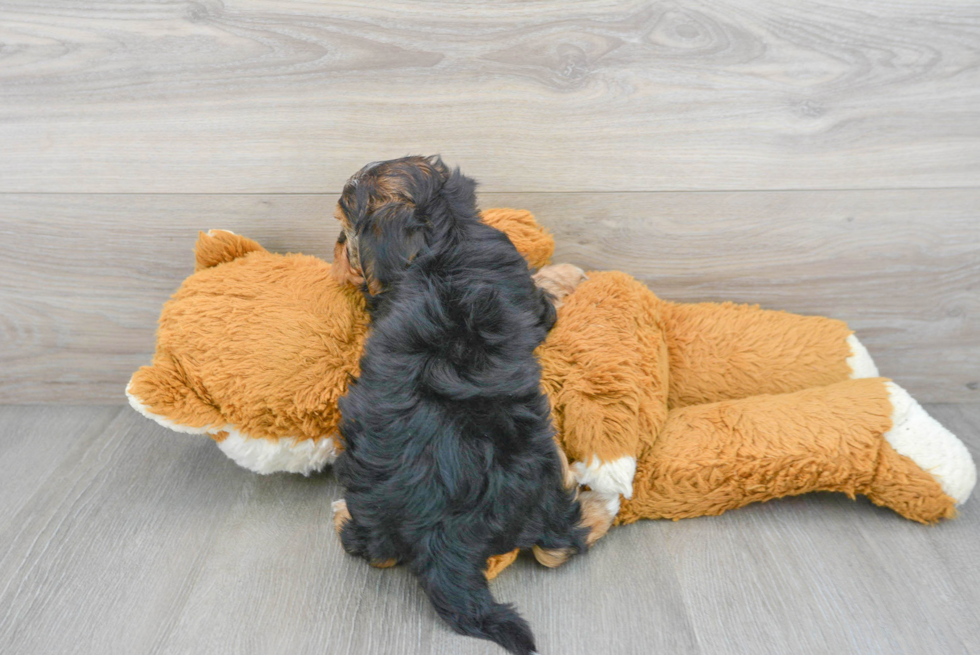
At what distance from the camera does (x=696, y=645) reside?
969 millimetres

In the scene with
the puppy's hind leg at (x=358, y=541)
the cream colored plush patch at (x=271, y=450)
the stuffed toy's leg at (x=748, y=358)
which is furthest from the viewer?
the stuffed toy's leg at (x=748, y=358)

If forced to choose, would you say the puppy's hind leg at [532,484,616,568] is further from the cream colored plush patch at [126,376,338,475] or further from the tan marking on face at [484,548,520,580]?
the cream colored plush patch at [126,376,338,475]

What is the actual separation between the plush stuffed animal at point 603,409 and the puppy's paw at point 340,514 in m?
0.10

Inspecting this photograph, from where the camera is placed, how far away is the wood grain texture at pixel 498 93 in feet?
4.15

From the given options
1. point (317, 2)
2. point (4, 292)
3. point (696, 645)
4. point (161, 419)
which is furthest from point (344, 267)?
point (4, 292)

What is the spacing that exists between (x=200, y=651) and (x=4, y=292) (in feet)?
3.29

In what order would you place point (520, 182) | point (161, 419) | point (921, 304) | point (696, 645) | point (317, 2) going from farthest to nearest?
point (921, 304), point (520, 182), point (317, 2), point (161, 419), point (696, 645)

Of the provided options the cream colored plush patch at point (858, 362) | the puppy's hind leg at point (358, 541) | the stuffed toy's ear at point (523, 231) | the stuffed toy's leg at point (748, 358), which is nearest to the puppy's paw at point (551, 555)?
the puppy's hind leg at point (358, 541)

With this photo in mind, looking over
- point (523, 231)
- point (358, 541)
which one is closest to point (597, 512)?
point (358, 541)

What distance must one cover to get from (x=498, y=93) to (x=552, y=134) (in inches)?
5.2

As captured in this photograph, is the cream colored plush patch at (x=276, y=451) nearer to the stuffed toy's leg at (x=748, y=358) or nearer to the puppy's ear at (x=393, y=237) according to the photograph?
the puppy's ear at (x=393, y=237)

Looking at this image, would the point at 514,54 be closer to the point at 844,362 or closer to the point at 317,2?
the point at 317,2

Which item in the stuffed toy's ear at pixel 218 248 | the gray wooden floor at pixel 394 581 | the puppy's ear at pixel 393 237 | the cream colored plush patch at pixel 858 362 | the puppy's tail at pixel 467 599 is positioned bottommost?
the gray wooden floor at pixel 394 581

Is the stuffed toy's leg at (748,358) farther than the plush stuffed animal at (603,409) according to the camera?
Yes
